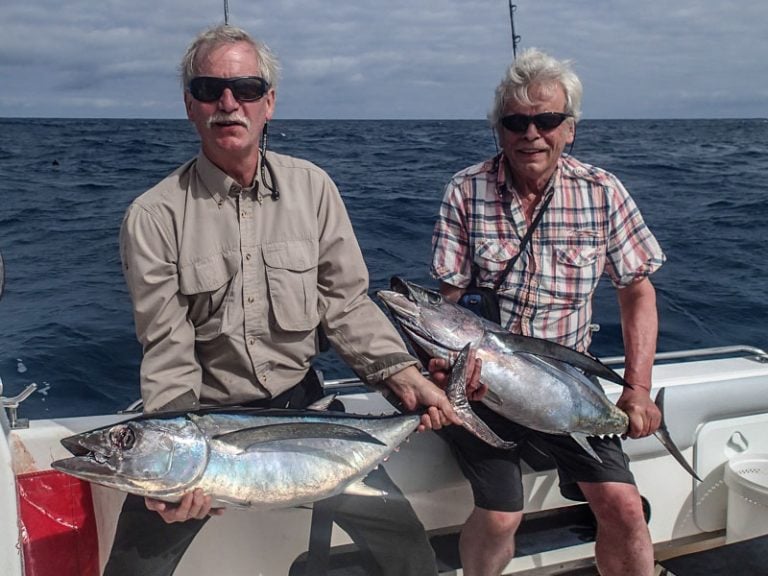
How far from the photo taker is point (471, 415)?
2568 mm

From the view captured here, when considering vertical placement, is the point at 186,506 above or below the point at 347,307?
below

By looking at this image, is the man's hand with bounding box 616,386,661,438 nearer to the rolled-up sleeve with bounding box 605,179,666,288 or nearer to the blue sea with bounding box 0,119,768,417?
the rolled-up sleeve with bounding box 605,179,666,288

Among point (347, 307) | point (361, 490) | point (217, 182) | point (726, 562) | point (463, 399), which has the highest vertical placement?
point (217, 182)

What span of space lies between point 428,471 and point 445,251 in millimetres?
830

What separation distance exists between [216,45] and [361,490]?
1457mm

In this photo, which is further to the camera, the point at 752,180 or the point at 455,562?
the point at 752,180

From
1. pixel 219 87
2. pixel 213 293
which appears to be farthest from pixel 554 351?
pixel 219 87

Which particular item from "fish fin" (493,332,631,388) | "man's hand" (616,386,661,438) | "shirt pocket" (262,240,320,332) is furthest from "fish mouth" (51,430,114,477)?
"man's hand" (616,386,661,438)

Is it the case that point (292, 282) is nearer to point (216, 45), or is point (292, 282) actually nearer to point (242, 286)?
point (242, 286)

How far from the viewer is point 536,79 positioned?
9.32ft

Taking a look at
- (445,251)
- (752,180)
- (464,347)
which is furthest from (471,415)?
(752,180)

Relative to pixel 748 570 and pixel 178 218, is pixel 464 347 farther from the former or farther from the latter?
pixel 748 570

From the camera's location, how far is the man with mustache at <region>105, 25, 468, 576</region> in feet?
8.11

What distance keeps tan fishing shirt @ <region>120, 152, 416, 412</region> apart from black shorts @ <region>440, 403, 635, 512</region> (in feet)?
1.40
